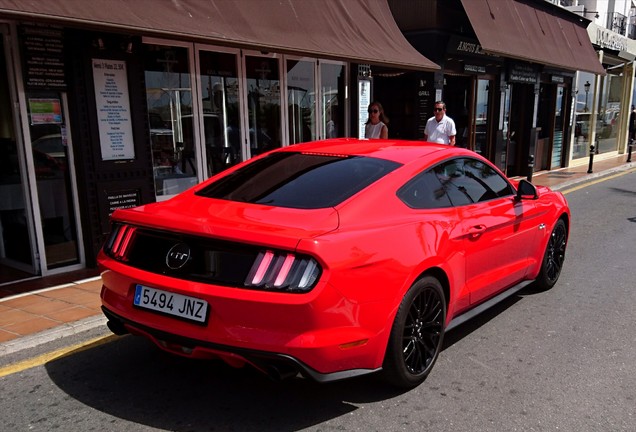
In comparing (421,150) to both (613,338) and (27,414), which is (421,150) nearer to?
(613,338)

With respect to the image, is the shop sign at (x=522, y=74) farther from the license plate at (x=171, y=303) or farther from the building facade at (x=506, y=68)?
the license plate at (x=171, y=303)

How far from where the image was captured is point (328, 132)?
9883 millimetres

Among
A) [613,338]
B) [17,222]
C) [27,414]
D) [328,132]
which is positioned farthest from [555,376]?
[328,132]

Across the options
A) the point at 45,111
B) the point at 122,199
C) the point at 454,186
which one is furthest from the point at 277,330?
the point at 45,111

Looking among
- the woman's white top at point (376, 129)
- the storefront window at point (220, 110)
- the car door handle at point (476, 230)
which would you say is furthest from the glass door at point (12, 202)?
the woman's white top at point (376, 129)

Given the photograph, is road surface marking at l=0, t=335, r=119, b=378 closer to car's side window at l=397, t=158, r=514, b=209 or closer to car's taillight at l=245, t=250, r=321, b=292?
car's taillight at l=245, t=250, r=321, b=292

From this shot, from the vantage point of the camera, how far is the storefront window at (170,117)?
6.95 meters

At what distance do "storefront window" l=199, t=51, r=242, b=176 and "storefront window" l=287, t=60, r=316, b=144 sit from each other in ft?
4.02

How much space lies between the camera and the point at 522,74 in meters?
14.7

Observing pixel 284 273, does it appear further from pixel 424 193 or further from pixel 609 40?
pixel 609 40

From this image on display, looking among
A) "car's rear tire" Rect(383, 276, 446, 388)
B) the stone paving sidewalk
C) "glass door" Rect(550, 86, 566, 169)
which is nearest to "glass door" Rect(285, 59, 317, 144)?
the stone paving sidewalk

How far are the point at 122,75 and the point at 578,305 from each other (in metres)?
5.58

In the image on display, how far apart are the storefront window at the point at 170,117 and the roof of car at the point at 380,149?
340 centimetres

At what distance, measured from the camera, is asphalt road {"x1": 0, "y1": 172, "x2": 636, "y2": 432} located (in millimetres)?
2994
